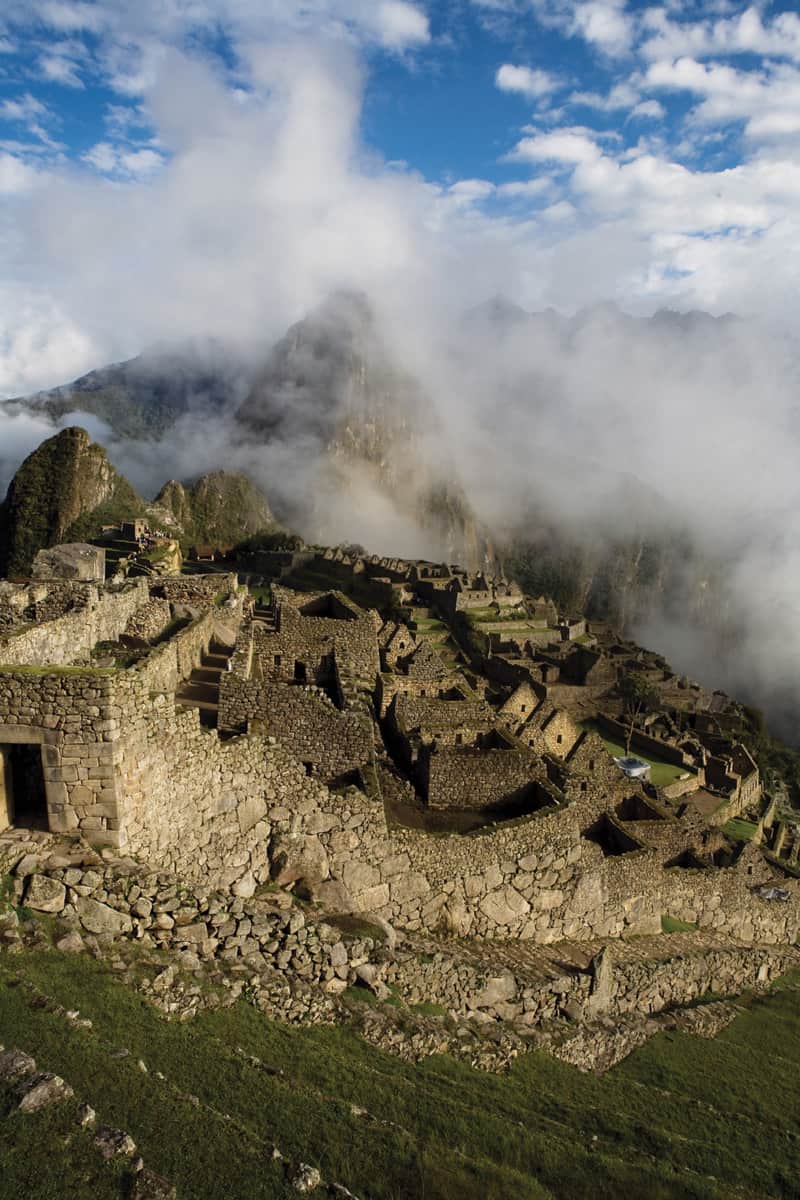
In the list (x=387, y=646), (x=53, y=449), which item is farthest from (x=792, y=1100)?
(x=53, y=449)

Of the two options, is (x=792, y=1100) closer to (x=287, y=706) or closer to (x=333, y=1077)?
(x=333, y=1077)

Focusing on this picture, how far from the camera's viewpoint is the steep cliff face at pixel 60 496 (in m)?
93.5

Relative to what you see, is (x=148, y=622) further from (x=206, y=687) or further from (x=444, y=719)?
(x=444, y=719)

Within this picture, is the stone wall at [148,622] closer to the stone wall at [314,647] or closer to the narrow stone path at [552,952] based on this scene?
the stone wall at [314,647]

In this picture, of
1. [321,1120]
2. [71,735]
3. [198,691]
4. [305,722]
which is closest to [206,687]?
[198,691]

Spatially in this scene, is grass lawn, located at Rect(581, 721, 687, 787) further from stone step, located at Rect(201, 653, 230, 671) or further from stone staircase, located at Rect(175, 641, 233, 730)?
stone staircase, located at Rect(175, 641, 233, 730)

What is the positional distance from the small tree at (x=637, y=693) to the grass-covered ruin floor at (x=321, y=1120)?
41.2 meters

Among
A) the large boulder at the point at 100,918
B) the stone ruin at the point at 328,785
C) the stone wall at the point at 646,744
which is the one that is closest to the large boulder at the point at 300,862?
the stone ruin at the point at 328,785

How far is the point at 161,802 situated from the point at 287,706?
Result: 3658mm

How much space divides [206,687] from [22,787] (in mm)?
6277

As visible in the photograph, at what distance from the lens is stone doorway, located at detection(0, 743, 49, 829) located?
8.02 metres

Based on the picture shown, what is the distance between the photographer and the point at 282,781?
10688mm

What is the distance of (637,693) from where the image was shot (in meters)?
52.3

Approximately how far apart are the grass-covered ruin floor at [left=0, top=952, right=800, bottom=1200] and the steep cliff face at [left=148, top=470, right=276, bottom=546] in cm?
10097
